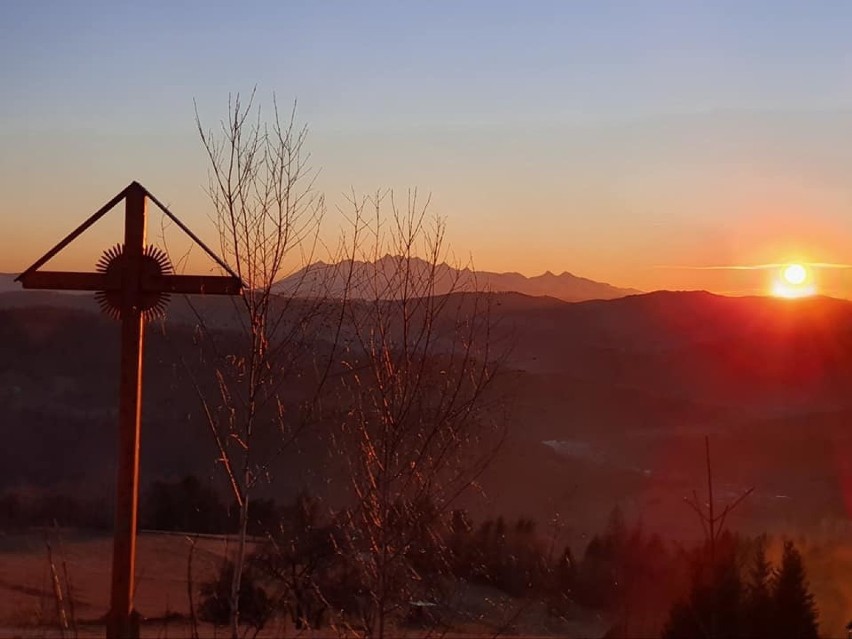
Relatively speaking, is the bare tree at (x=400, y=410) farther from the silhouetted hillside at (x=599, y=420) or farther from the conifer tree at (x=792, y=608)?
the silhouetted hillside at (x=599, y=420)

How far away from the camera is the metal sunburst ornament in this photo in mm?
6008

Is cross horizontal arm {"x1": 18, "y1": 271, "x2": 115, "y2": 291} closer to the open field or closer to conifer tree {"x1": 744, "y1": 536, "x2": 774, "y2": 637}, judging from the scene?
conifer tree {"x1": 744, "y1": 536, "x2": 774, "y2": 637}

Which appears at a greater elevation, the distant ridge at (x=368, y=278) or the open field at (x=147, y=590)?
the distant ridge at (x=368, y=278)

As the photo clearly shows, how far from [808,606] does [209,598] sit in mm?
9217

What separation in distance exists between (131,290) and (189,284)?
0.30m

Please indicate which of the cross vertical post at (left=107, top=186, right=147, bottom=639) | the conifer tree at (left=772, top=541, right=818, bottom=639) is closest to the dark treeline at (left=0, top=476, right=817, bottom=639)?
the conifer tree at (left=772, top=541, right=818, bottom=639)

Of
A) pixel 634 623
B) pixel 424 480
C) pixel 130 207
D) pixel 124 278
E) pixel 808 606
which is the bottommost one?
pixel 634 623

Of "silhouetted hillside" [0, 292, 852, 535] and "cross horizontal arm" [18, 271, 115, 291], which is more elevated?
"cross horizontal arm" [18, 271, 115, 291]

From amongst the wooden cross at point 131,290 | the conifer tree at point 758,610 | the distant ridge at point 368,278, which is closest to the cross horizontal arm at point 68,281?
the wooden cross at point 131,290

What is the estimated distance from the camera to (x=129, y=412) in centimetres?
597

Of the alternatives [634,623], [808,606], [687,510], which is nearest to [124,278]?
[808,606]

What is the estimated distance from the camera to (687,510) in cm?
3709

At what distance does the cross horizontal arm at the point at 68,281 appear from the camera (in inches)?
236

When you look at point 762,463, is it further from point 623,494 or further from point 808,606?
point 808,606
